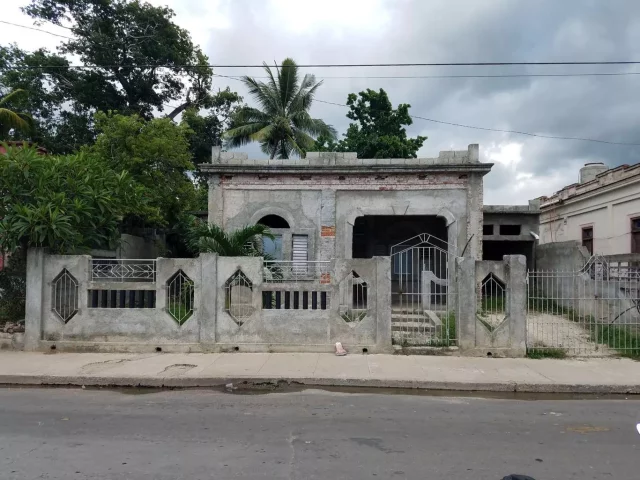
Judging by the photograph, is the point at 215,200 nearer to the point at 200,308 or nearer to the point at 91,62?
the point at 200,308

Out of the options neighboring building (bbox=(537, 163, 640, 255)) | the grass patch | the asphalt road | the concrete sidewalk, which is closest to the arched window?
the concrete sidewalk

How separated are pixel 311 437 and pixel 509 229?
14.5m

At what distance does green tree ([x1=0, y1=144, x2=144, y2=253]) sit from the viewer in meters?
9.49

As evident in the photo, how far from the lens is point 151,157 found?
15648 millimetres

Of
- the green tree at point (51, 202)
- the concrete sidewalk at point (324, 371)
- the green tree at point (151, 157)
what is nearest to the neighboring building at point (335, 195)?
the green tree at point (151, 157)

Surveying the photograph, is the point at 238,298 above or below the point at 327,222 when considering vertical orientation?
below

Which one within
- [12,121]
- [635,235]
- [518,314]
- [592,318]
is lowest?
[592,318]

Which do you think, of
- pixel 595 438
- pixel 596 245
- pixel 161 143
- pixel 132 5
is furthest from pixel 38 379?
pixel 132 5

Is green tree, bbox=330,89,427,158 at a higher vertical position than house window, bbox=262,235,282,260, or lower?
higher

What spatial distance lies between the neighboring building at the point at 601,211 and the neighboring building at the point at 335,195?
22.6ft

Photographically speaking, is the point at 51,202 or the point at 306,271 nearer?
the point at 51,202

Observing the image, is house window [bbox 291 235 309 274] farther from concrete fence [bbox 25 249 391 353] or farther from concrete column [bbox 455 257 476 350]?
concrete column [bbox 455 257 476 350]

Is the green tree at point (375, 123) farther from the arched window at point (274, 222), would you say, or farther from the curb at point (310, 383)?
the curb at point (310, 383)

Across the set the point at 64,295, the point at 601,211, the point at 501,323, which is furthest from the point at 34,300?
the point at 601,211
